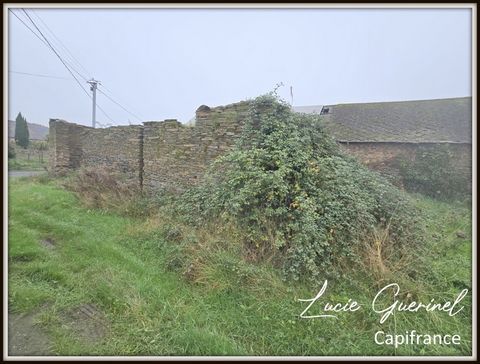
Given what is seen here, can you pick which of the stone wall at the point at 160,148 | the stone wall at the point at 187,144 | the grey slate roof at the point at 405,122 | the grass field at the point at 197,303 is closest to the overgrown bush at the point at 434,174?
the stone wall at the point at 160,148

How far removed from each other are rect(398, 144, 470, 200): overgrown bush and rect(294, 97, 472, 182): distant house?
1.05 ft

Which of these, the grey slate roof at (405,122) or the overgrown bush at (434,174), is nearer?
the overgrown bush at (434,174)

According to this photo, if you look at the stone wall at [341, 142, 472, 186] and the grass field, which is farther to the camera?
the stone wall at [341, 142, 472, 186]

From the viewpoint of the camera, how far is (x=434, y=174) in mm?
10562

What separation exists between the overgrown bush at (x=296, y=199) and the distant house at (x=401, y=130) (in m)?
6.53

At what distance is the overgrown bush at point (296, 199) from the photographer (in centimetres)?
321

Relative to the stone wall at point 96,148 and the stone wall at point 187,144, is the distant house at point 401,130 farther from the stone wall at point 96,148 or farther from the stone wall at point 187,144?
the stone wall at point 96,148

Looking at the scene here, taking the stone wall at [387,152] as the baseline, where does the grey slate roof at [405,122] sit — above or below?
above

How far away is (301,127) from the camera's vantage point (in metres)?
4.87

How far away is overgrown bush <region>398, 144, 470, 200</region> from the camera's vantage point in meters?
10.2
